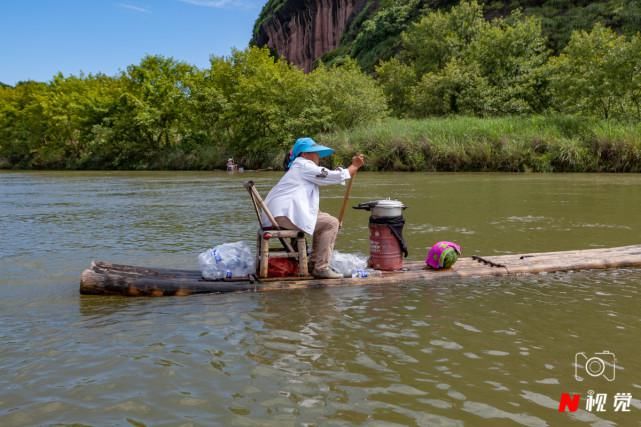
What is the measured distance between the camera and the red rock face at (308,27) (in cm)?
10482

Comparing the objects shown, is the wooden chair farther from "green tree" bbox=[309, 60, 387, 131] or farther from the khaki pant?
"green tree" bbox=[309, 60, 387, 131]

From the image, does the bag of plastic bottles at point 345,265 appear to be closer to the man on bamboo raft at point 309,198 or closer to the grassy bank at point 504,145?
the man on bamboo raft at point 309,198

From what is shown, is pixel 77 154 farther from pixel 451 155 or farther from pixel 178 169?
pixel 451 155

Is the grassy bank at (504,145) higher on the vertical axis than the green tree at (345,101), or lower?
lower

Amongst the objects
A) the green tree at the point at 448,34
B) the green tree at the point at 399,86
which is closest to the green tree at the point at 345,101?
the green tree at the point at 399,86

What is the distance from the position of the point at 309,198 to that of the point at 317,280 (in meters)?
0.99

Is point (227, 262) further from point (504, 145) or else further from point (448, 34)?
point (448, 34)

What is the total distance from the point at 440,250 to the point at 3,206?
606 inches

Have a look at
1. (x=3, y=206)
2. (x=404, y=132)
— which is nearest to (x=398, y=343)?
(x=3, y=206)

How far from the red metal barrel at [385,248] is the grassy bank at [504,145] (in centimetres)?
2396

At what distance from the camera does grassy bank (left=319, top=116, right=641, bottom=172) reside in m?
27.7

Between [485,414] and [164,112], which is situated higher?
[164,112]

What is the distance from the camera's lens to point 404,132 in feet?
108

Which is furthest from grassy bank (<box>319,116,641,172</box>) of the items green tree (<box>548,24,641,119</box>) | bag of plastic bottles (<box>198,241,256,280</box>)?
bag of plastic bottles (<box>198,241,256,280</box>)
